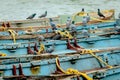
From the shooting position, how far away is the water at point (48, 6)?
30.9m

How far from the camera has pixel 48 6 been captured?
112ft

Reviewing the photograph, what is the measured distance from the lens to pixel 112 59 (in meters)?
13.4

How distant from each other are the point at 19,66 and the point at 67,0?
2687 cm

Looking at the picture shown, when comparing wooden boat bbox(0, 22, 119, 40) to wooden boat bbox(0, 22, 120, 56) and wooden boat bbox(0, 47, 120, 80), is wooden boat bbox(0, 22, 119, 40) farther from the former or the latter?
wooden boat bbox(0, 47, 120, 80)

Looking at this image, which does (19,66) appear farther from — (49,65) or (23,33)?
(23,33)

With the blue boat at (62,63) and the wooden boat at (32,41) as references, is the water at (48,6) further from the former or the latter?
the blue boat at (62,63)

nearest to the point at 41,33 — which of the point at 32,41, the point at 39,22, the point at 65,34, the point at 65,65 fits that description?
the point at 32,41

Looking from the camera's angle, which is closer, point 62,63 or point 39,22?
point 62,63

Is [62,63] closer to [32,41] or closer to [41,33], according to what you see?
[32,41]

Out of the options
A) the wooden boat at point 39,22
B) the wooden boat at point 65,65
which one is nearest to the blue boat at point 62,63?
the wooden boat at point 65,65

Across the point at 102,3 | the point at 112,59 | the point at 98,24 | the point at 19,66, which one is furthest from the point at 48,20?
the point at 102,3

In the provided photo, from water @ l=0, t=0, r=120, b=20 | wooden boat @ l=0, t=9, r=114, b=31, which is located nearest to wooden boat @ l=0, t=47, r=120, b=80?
wooden boat @ l=0, t=9, r=114, b=31

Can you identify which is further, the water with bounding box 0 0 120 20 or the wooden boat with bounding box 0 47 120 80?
the water with bounding box 0 0 120 20

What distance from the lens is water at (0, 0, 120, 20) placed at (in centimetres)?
3092
